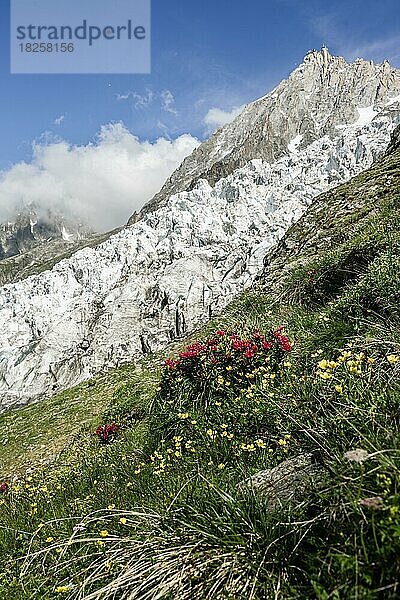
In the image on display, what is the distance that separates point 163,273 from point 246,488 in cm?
6141

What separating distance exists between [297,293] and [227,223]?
59.2m

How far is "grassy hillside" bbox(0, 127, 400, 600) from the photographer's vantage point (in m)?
2.41

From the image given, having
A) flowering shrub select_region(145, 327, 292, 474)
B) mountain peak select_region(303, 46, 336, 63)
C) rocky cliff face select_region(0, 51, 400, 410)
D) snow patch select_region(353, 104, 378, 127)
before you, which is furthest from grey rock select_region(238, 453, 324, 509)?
mountain peak select_region(303, 46, 336, 63)

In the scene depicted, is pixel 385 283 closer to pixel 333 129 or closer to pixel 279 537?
pixel 279 537

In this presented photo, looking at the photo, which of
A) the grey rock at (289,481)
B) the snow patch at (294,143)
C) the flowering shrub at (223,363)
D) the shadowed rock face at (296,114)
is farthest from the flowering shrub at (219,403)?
→ the snow patch at (294,143)

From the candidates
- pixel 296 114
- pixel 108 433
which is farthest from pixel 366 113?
pixel 108 433

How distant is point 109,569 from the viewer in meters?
3.10

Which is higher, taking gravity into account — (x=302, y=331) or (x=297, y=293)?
(x=297, y=293)

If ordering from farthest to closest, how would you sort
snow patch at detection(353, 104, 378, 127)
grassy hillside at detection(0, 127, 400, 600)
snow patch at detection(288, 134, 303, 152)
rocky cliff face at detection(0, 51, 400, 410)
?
snow patch at detection(353, 104, 378, 127) → snow patch at detection(288, 134, 303, 152) → rocky cliff face at detection(0, 51, 400, 410) → grassy hillside at detection(0, 127, 400, 600)

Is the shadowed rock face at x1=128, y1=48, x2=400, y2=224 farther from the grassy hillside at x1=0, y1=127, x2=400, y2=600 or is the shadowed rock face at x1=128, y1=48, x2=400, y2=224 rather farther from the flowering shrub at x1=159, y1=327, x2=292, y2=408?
the grassy hillside at x1=0, y1=127, x2=400, y2=600

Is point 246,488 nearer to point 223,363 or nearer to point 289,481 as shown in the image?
point 289,481

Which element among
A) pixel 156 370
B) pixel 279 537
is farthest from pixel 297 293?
pixel 279 537

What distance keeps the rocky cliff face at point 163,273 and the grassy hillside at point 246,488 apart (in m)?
41.7

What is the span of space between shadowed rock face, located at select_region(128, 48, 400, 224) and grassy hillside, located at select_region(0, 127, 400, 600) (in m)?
105
